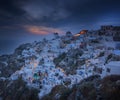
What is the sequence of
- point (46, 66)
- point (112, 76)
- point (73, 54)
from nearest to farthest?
point (112, 76) < point (46, 66) < point (73, 54)

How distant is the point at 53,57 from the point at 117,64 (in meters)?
14.5

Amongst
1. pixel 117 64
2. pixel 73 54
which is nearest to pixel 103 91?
pixel 117 64

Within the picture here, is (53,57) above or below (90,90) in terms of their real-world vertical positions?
above

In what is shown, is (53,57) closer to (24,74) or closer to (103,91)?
(24,74)

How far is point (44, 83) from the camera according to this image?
1647 centimetres

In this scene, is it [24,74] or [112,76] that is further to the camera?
[24,74]

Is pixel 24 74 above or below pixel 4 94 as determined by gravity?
above

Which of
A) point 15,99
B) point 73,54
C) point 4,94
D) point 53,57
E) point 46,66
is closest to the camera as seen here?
point 15,99

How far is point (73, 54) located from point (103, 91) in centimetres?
1360

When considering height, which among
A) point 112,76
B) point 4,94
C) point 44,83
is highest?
point 112,76

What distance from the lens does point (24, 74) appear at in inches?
796

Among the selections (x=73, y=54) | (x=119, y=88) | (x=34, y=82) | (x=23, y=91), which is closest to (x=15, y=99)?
(x=23, y=91)

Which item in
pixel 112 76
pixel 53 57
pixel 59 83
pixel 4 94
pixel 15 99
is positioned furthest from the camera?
pixel 53 57

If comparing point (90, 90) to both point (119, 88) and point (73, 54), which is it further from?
point (73, 54)
